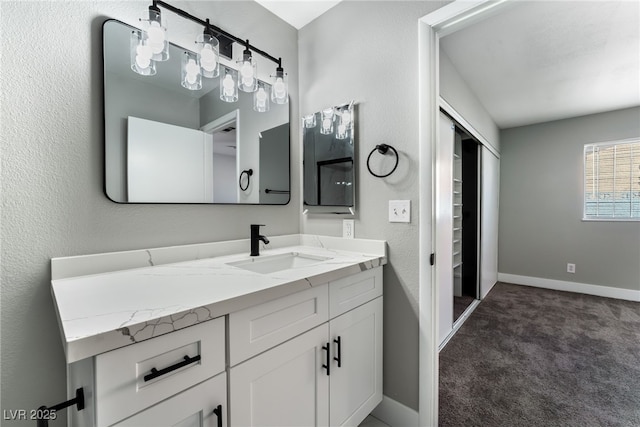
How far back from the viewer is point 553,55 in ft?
7.38

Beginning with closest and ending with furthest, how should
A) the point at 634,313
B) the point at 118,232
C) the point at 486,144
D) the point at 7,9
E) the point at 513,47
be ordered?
the point at 7,9 → the point at 118,232 → the point at 513,47 → the point at 634,313 → the point at 486,144

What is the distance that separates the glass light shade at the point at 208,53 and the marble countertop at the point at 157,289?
2.93 feet

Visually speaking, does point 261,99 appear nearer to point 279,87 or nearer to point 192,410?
point 279,87

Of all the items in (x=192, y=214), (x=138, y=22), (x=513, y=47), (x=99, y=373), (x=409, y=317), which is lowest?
(x=409, y=317)

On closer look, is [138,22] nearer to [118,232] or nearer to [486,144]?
[118,232]

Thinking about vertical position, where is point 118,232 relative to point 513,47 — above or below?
below

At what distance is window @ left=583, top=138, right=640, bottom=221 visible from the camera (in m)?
3.49

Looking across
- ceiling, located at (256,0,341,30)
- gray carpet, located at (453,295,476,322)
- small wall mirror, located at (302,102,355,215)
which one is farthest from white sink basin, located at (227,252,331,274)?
gray carpet, located at (453,295,476,322)

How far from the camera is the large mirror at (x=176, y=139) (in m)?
1.18


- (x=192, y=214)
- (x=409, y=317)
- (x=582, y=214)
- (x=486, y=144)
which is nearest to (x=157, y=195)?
(x=192, y=214)

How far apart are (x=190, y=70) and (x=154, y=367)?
1.31m

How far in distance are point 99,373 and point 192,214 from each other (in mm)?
916

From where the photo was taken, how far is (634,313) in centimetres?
303

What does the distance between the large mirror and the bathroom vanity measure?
306 mm
